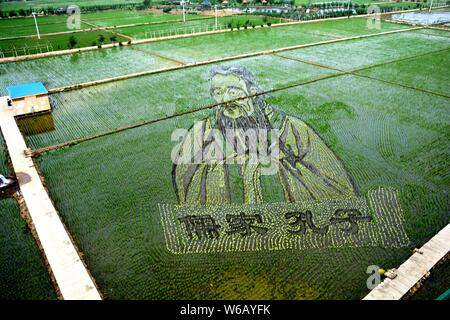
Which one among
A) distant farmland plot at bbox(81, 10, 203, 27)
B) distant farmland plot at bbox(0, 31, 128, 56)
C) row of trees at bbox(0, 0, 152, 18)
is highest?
row of trees at bbox(0, 0, 152, 18)

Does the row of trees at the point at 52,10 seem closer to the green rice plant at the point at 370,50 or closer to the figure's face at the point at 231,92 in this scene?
the green rice plant at the point at 370,50

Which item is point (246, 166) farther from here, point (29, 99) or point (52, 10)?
point (52, 10)

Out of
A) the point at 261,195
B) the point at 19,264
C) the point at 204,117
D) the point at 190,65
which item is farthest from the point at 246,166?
the point at 190,65

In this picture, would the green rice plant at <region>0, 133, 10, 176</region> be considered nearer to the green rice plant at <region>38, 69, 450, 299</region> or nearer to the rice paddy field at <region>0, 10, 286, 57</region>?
the green rice plant at <region>38, 69, 450, 299</region>

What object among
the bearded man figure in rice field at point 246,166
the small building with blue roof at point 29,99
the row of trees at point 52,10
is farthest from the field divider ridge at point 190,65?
the row of trees at point 52,10

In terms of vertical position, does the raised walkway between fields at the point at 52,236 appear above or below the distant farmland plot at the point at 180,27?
below

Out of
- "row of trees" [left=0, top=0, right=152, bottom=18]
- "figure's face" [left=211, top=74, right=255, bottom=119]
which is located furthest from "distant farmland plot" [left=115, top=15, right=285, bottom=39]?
"figure's face" [left=211, top=74, right=255, bottom=119]

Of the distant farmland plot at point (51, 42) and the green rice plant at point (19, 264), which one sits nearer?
the green rice plant at point (19, 264)

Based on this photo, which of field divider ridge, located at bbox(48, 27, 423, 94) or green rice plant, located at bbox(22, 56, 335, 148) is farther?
field divider ridge, located at bbox(48, 27, 423, 94)
